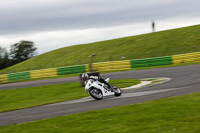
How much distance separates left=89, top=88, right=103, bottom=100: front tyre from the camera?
43.2ft

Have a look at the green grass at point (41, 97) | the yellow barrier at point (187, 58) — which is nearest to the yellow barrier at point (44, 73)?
the yellow barrier at point (187, 58)

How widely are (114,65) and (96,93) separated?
20.7 m

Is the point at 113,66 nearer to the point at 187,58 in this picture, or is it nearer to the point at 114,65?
the point at 114,65

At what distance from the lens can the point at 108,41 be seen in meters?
64.1

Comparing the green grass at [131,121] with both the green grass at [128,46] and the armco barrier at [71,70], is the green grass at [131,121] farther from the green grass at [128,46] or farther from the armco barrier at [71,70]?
the green grass at [128,46]

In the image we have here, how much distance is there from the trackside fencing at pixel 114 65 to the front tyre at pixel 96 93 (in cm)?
2024

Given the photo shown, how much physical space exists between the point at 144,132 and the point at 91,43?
60.6m

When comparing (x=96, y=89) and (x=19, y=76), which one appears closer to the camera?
(x=96, y=89)

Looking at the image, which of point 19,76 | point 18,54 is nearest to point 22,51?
point 18,54

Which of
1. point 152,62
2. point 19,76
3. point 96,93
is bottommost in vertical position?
point 19,76

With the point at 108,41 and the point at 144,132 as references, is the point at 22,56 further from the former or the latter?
the point at 144,132

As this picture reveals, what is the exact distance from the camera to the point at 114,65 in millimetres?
33812

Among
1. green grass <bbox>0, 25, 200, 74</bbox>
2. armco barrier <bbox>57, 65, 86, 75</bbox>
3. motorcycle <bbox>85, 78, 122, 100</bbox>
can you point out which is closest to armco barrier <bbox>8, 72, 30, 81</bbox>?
green grass <bbox>0, 25, 200, 74</bbox>

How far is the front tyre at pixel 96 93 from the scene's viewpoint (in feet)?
43.2
